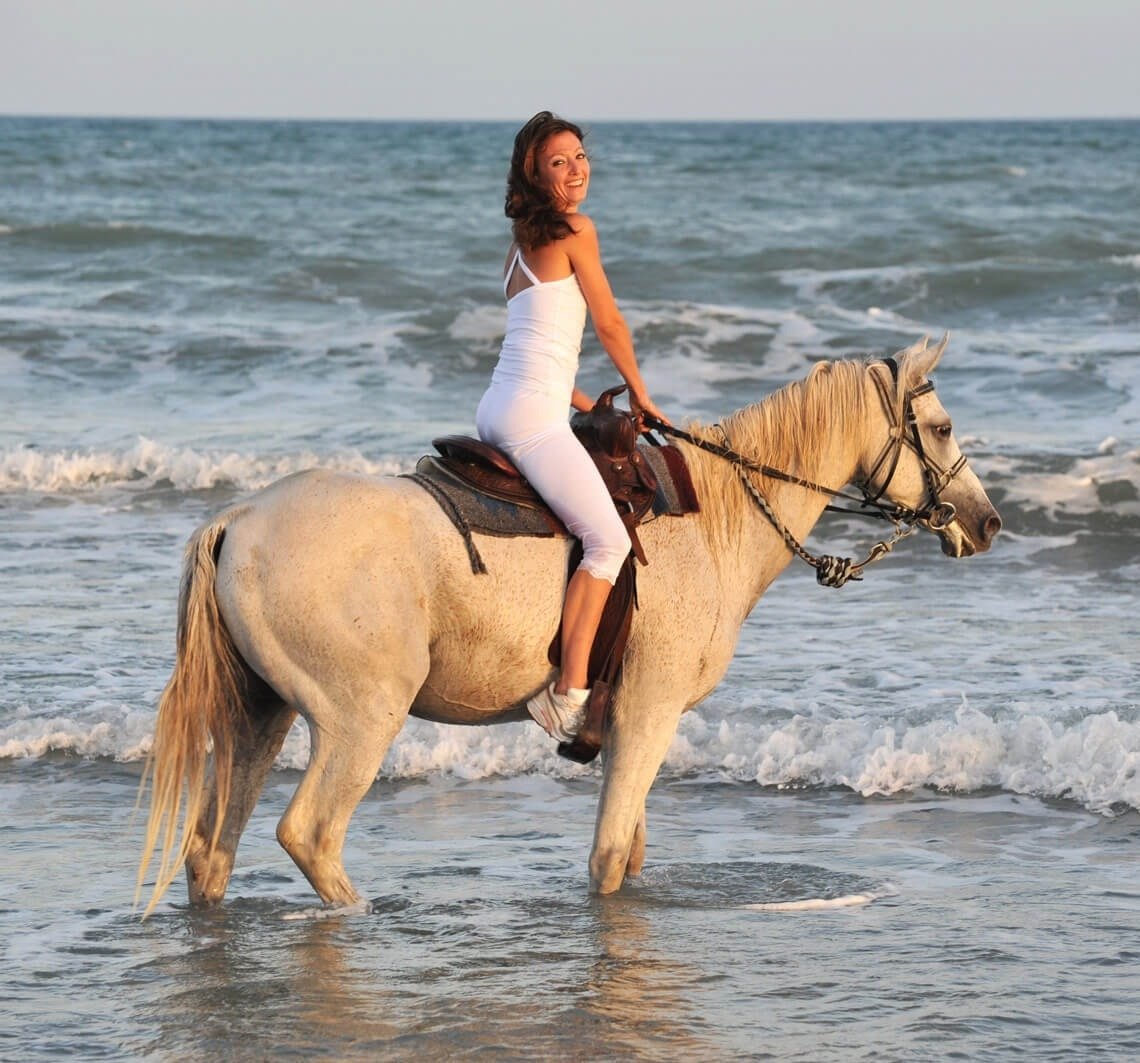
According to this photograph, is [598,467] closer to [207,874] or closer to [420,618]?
Result: [420,618]

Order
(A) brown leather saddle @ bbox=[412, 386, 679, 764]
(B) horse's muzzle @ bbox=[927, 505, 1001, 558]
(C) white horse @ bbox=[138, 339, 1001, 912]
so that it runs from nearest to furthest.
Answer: (C) white horse @ bbox=[138, 339, 1001, 912]
(A) brown leather saddle @ bbox=[412, 386, 679, 764]
(B) horse's muzzle @ bbox=[927, 505, 1001, 558]

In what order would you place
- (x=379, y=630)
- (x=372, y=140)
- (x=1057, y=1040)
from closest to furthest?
(x=1057, y=1040)
(x=379, y=630)
(x=372, y=140)

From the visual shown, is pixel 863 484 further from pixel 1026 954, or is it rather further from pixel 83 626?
→ pixel 83 626

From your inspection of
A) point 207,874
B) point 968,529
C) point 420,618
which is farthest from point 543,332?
point 207,874

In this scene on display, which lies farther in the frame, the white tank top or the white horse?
the white tank top

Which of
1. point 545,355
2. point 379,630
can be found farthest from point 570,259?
point 379,630

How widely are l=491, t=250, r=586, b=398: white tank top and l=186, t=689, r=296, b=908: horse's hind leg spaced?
1209 millimetres

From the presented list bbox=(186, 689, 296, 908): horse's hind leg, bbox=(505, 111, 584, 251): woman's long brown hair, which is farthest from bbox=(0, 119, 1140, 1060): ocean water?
bbox=(505, 111, 584, 251): woman's long brown hair

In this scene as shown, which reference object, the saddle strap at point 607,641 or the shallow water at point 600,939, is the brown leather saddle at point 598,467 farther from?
the shallow water at point 600,939

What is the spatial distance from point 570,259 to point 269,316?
53.1ft

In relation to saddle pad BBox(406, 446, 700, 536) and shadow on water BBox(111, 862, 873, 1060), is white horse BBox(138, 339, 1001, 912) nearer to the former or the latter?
saddle pad BBox(406, 446, 700, 536)

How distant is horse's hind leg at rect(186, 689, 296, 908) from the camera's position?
16.8ft

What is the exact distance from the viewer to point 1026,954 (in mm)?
4949

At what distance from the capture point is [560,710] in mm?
5121
